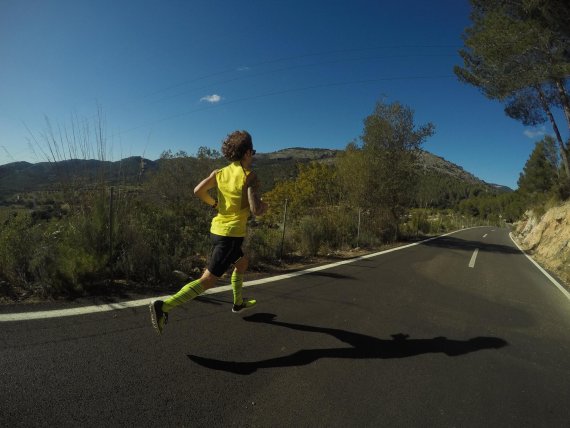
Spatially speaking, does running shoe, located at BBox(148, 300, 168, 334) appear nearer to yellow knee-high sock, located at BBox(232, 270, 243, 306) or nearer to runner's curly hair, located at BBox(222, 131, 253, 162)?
yellow knee-high sock, located at BBox(232, 270, 243, 306)

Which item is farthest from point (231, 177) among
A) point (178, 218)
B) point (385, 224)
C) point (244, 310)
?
point (385, 224)

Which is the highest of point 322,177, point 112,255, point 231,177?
point 322,177

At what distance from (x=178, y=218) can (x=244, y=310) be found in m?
3.76

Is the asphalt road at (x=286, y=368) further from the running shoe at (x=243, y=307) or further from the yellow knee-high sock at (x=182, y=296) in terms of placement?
the yellow knee-high sock at (x=182, y=296)

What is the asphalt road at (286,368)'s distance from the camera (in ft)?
7.26

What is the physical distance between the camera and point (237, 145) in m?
3.38

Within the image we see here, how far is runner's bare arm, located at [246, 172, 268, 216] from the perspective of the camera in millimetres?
3238

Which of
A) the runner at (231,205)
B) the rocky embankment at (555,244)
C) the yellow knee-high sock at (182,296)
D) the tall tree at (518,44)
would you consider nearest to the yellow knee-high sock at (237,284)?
the runner at (231,205)

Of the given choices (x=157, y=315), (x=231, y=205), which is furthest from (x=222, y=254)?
(x=157, y=315)

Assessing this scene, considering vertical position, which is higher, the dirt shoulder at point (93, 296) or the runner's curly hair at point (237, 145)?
the runner's curly hair at point (237, 145)

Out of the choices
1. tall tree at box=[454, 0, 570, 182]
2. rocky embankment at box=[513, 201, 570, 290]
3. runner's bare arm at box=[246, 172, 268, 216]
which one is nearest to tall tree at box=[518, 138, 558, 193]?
rocky embankment at box=[513, 201, 570, 290]

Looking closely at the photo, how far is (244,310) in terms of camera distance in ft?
13.6

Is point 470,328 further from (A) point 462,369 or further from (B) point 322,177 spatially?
(B) point 322,177

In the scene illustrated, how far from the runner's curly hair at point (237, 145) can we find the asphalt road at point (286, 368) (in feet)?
6.11
